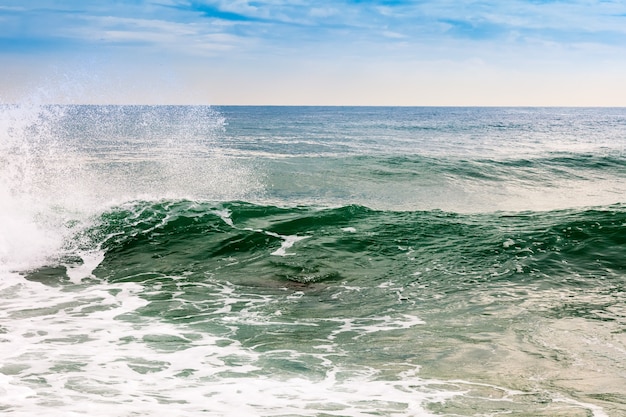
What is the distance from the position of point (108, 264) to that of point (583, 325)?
9549 mm

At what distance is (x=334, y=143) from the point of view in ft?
143

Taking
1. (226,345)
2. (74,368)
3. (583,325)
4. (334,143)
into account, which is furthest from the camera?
(334,143)

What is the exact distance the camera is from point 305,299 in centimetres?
1019

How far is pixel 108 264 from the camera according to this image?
13.0m

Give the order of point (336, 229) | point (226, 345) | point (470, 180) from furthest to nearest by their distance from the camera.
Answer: point (470, 180) → point (336, 229) → point (226, 345)

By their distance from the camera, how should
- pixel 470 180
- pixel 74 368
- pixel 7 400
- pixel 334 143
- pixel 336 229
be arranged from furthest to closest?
pixel 334 143 < pixel 470 180 < pixel 336 229 < pixel 74 368 < pixel 7 400

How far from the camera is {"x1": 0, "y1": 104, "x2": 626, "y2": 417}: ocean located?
20.6 feet

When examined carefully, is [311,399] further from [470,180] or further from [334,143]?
[334,143]

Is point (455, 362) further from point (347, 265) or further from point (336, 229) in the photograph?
point (336, 229)

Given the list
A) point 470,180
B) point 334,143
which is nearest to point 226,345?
point 470,180

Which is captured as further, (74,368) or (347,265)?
(347,265)

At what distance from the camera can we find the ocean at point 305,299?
6.29 meters

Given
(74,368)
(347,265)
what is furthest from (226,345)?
(347,265)

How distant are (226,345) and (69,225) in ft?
32.5
